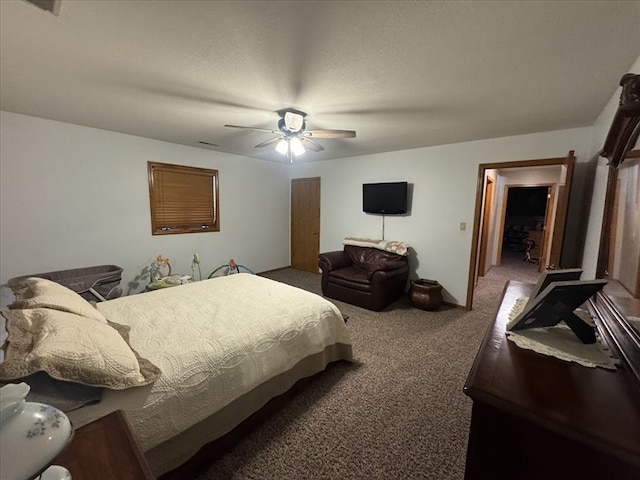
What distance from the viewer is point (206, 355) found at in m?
1.46

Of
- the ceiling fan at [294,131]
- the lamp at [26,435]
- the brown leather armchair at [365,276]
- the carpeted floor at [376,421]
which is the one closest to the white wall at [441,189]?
the brown leather armchair at [365,276]

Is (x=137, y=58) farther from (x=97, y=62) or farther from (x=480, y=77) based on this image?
(x=480, y=77)

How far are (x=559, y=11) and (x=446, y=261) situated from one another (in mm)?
3119

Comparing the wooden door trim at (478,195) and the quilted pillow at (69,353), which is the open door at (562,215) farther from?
the quilted pillow at (69,353)

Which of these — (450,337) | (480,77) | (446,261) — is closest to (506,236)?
(446,261)

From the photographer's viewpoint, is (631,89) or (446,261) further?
(446,261)

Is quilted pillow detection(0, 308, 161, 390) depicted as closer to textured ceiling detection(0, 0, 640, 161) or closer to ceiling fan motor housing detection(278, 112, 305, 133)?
textured ceiling detection(0, 0, 640, 161)

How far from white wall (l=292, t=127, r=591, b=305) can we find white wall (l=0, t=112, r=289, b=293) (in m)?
2.38

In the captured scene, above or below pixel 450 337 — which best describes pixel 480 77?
above

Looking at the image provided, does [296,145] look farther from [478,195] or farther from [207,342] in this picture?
[478,195]

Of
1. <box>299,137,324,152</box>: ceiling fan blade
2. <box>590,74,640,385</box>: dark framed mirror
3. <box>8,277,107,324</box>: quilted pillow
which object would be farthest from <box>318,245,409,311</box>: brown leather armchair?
<box>8,277,107,324</box>: quilted pillow

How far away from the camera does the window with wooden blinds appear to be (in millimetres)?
3883

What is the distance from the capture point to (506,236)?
8.91 m

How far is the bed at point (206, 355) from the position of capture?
1.21 meters
